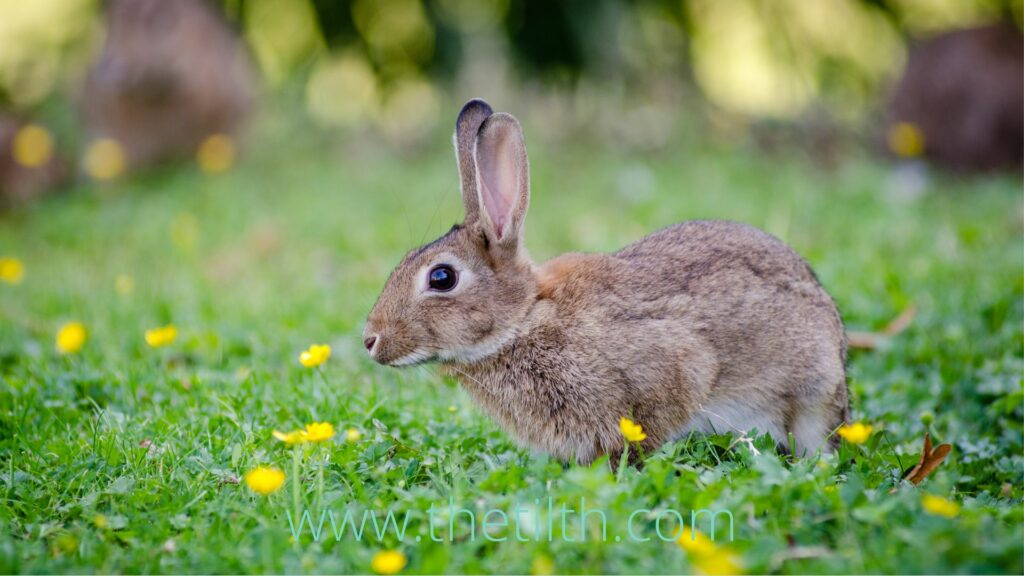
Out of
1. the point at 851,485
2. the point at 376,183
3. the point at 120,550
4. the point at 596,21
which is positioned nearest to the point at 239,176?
the point at 376,183

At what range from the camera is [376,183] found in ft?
33.4

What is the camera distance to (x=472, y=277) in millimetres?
3973

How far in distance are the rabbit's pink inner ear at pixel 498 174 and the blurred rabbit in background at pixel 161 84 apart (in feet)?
26.3

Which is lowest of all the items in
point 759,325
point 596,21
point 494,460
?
point 494,460

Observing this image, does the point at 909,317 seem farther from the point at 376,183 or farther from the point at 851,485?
the point at 376,183

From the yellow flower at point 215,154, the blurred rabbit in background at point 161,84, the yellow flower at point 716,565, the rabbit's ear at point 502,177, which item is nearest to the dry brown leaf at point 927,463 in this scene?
the yellow flower at point 716,565

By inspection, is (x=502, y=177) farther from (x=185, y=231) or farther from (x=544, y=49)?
(x=544, y=49)

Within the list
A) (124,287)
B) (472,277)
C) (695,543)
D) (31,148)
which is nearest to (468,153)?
(472,277)

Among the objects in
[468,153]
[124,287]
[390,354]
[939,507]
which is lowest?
[939,507]

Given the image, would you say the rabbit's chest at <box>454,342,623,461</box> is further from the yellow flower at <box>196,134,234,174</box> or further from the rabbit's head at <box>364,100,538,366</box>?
the yellow flower at <box>196,134,234,174</box>

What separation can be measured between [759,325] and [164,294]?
13.8 feet

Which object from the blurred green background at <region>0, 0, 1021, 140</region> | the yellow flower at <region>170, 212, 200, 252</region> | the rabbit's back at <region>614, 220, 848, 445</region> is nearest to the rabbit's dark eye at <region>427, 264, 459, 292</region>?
the rabbit's back at <region>614, 220, 848, 445</region>

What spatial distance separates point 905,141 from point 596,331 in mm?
6518

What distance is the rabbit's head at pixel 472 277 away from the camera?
3.88 m
